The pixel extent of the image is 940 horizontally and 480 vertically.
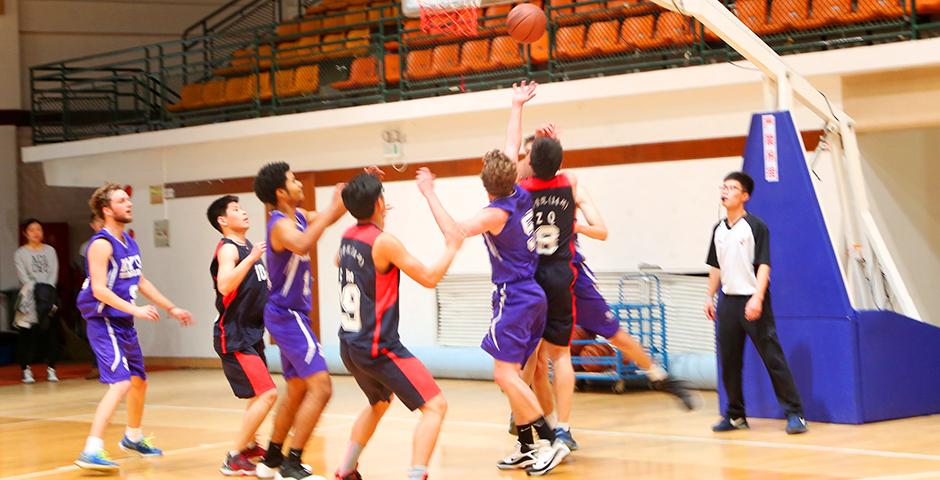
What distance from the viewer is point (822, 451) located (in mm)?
7582

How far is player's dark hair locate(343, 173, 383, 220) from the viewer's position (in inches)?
245

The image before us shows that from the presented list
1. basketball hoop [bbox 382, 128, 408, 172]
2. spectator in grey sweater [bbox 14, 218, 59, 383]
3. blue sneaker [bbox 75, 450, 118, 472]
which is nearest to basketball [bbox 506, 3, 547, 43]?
blue sneaker [bbox 75, 450, 118, 472]

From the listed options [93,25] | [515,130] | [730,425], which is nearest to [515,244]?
[515,130]

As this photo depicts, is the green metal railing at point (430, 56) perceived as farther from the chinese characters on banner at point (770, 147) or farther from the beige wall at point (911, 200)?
the chinese characters on banner at point (770, 147)

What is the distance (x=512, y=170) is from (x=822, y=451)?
2.78 metres

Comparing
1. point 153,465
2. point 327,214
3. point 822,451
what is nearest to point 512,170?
point 327,214

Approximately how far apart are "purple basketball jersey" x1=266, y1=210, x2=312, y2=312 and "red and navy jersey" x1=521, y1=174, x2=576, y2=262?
1.63 m

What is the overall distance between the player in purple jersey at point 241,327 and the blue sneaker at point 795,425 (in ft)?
12.0

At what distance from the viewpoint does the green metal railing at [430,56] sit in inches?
468

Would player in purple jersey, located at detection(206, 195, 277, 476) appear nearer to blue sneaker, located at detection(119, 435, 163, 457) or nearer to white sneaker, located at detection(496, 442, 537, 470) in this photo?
blue sneaker, located at detection(119, 435, 163, 457)

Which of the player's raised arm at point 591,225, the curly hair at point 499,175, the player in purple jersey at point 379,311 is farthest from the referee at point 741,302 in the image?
the player in purple jersey at point 379,311

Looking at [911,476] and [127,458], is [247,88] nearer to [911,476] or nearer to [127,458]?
[127,458]

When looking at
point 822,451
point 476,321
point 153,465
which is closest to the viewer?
point 822,451

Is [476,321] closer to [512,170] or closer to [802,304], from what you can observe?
[802,304]
